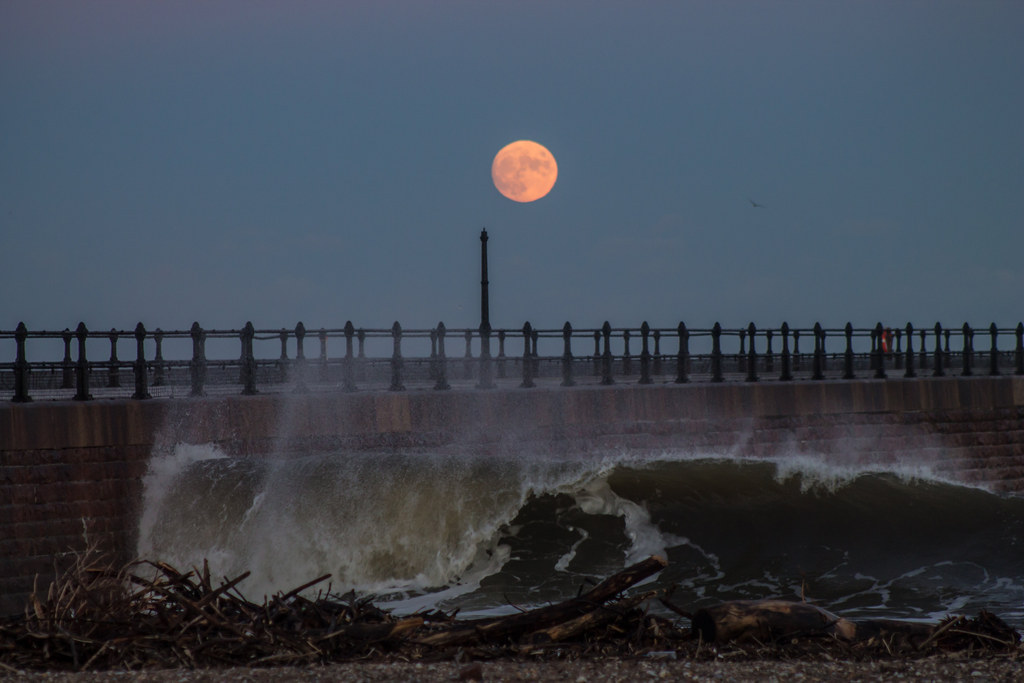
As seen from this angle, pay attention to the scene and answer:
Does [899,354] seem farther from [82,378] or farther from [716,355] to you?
[82,378]

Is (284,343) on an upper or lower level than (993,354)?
upper

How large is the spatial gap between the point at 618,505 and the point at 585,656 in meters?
9.00

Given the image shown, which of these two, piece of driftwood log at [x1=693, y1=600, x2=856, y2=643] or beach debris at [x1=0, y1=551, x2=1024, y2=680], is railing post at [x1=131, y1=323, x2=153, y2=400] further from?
piece of driftwood log at [x1=693, y1=600, x2=856, y2=643]

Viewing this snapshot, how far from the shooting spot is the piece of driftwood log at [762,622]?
6270 mm

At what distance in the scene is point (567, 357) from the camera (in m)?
17.8

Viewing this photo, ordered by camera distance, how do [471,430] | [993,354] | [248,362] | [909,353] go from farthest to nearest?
[993,354], [909,353], [471,430], [248,362]

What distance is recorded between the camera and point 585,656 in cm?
584

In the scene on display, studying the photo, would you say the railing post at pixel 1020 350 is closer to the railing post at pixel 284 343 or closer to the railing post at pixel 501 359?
the railing post at pixel 501 359

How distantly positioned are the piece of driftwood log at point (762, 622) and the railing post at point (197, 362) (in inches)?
411

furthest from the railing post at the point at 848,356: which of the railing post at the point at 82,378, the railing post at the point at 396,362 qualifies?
the railing post at the point at 82,378

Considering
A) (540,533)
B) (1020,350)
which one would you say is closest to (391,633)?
(540,533)

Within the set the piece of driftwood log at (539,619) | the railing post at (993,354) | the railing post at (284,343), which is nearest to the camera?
the piece of driftwood log at (539,619)

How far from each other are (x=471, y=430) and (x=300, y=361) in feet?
9.89

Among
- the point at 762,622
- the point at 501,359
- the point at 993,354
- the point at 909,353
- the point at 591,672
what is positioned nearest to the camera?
the point at 591,672
